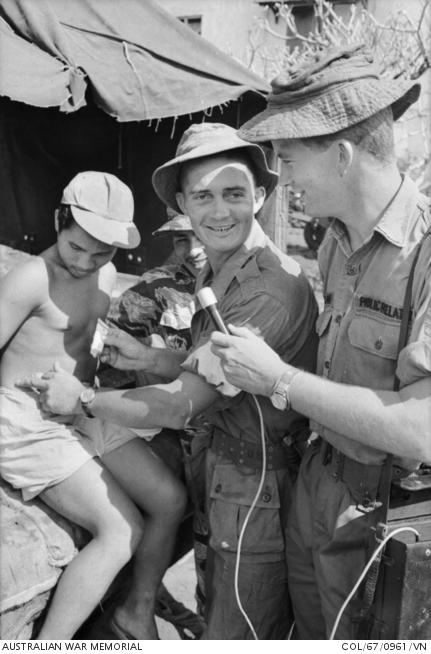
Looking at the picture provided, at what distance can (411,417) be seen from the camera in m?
1.67

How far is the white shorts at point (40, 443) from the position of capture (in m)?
2.51

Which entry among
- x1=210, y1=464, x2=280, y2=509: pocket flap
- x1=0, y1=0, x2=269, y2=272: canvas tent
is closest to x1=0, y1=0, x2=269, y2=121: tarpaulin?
x1=0, y1=0, x2=269, y2=272: canvas tent

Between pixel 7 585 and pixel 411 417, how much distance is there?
59.3 inches

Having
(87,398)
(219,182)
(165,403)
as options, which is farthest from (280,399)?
(219,182)

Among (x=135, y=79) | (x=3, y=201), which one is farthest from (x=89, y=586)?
(x=3, y=201)

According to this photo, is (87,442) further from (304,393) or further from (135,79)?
(135,79)

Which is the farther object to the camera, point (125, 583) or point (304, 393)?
point (125, 583)

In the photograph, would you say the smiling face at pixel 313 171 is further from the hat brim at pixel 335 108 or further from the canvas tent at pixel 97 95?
the canvas tent at pixel 97 95

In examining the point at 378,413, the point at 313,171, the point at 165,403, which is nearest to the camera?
the point at 378,413

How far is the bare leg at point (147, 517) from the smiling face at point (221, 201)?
2.93 ft

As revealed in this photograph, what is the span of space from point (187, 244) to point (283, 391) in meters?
2.23

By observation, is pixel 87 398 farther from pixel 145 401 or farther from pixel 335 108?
pixel 335 108

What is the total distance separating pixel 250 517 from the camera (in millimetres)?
2334

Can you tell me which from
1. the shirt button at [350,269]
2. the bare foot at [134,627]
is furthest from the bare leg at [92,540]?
the shirt button at [350,269]
